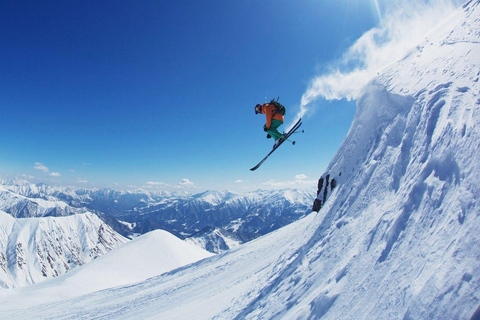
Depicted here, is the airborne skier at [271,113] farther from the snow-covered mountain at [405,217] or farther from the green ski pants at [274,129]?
the snow-covered mountain at [405,217]

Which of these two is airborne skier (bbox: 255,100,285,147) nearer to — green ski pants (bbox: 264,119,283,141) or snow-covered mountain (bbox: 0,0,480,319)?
green ski pants (bbox: 264,119,283,141)

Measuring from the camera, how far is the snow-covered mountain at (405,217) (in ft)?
11.0

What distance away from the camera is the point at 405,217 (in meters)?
4.93

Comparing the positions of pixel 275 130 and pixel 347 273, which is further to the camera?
pixel 275 130

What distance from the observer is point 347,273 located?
5219mm

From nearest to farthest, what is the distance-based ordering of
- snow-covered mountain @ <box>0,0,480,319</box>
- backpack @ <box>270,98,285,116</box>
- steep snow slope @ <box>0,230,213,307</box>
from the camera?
snow-covered mountain @ <box>0,0,480,319</box>, backpack @ <box>270,98,285,116</box>, steep snow slope @ <box>0,230,213,307</box>

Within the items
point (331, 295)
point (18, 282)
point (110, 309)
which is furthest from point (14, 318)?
point (18, 282)

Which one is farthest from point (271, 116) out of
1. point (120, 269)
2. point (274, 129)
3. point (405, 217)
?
point (120, 269)

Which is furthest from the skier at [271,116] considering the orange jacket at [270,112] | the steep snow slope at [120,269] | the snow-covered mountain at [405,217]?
the steep snow slope at [120,269]

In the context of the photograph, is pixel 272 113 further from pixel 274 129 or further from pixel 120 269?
pixel 120 269

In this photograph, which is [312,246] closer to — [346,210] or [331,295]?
[346,210]

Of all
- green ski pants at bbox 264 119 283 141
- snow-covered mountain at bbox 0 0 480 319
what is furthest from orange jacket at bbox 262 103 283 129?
snow-covered mountain at bbox 0 0 480 319

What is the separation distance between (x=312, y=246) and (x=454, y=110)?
600 centimetres

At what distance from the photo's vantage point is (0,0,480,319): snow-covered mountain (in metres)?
3.34
